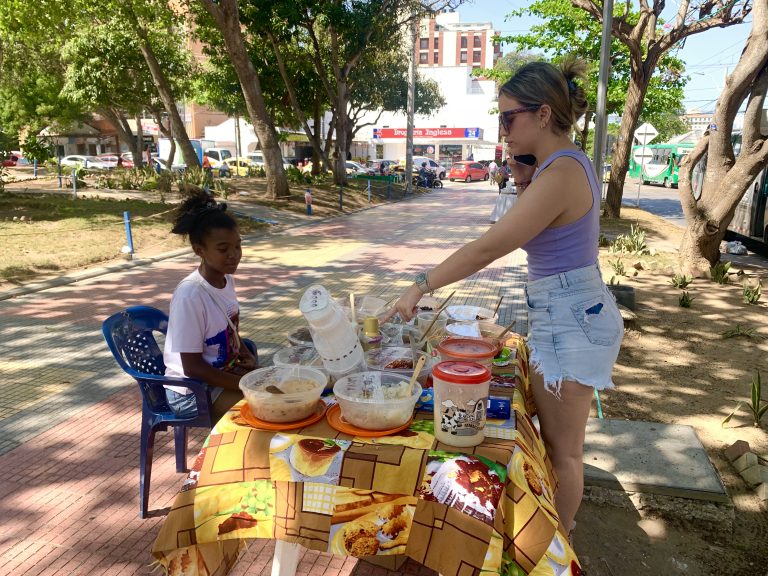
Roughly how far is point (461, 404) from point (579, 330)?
24.2 inches

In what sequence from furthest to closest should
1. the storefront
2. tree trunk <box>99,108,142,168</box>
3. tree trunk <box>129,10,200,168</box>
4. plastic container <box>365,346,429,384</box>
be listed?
the storefront
tree trunk <box>99,108,142,168</box>
tree trunk <box>129,10,200,168</box>
plastic container <box>365,346,429,384</box>

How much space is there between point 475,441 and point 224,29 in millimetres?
14265

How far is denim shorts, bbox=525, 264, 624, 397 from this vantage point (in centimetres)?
200

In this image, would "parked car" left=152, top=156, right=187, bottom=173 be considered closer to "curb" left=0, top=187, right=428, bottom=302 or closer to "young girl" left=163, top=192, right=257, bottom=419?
"curb" left=0, top=187, right=428, bottom=302

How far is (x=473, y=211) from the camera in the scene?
64.9ft

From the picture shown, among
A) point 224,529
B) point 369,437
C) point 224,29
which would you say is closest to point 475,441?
point 369,437

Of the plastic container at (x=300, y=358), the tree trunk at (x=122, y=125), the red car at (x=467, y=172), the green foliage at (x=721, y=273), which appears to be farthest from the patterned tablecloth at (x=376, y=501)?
the red car at (x=467, y=172)

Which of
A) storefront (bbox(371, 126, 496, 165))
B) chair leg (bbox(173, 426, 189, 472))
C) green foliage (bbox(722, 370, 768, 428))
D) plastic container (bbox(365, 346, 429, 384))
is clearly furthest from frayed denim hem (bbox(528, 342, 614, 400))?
storefront (bbox(371, 126, 496, 165))

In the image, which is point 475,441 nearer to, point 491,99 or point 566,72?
point 566,72

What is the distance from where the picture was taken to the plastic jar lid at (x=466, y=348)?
6.99ft

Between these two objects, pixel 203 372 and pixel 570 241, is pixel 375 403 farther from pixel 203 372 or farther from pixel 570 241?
pixel 203 372

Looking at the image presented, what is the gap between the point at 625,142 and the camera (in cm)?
1508

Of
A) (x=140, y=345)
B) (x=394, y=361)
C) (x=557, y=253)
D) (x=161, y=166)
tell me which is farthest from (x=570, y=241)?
(x=161, y=166)

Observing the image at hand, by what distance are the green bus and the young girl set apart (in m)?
36.4
